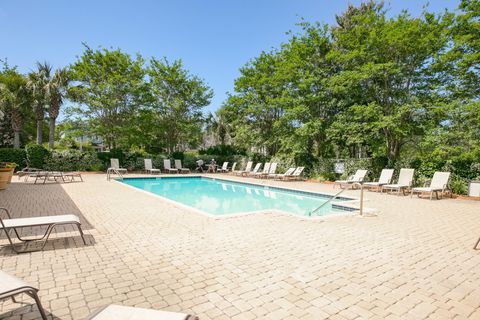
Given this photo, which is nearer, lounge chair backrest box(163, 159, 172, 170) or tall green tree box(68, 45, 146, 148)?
tall green tree box(68, 45, 146, 148)

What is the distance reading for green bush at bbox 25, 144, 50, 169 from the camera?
1794cm

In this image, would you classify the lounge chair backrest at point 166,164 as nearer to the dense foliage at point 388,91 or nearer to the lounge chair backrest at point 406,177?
the dense foliage at point 388,91

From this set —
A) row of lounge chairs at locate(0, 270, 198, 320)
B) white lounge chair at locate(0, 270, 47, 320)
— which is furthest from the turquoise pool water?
row of lounge chairs at locate(0, 270, 198, 320)

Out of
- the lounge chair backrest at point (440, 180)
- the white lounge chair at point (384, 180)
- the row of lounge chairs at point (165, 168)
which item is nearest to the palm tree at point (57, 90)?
the row of lounge chairs at point (165, 168)

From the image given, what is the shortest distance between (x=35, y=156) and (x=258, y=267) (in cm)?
1983

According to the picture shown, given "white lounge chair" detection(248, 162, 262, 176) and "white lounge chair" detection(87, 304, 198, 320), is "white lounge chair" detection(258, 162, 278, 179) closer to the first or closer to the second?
"white lounge chair" detection(248, 162, 262, 176)

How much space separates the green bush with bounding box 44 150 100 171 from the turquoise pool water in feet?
18.3

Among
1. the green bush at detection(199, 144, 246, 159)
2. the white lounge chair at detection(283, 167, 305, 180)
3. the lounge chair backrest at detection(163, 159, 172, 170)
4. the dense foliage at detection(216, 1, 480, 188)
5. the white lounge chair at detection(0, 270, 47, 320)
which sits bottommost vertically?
the white lounge chair at detection(0, 270, 47, 320)

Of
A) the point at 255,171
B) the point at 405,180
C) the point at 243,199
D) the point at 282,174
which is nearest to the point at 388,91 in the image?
the point at 405,180

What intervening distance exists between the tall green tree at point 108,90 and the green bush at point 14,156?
466cm

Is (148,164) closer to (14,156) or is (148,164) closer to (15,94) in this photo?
(14,156)

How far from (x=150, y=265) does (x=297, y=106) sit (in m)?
15.8

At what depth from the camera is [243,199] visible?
38.7 feet

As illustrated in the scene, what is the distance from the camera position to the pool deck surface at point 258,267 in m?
2.71
